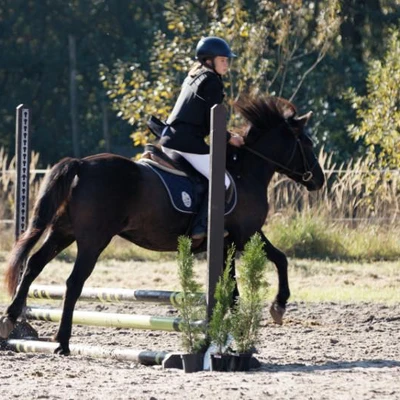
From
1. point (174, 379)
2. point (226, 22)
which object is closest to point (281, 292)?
point (174, 379)

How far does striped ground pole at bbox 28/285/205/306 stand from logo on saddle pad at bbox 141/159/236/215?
2.60ft

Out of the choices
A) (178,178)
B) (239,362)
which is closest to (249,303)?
(239,362)

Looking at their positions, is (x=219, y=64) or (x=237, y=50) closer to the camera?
(x=219, y=64)

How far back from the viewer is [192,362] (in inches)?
308

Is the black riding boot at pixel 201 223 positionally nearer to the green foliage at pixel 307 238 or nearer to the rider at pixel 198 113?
the rider at pixel 198 113

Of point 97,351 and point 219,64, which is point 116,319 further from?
point 219,64

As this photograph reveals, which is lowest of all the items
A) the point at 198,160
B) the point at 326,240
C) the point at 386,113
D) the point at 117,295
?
the point at 326,240

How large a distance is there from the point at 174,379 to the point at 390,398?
1.41 meters

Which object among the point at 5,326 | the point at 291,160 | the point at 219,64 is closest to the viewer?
the point at 5,326

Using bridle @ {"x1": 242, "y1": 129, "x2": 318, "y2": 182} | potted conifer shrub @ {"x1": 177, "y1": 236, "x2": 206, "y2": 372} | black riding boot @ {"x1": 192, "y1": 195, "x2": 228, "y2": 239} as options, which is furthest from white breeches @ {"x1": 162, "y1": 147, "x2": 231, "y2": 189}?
potted conifer shrub @ {"x1": 177, "y1": 236, "x2": 206, "y2": 372}

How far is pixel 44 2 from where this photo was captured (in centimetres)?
3856

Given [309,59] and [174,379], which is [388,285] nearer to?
[174,379]

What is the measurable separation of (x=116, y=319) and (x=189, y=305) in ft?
3.38

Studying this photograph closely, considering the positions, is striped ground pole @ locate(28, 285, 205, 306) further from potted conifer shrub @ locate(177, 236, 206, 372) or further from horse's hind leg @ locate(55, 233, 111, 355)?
horse's hind leg @ locate(55, 233, 111, 355)
